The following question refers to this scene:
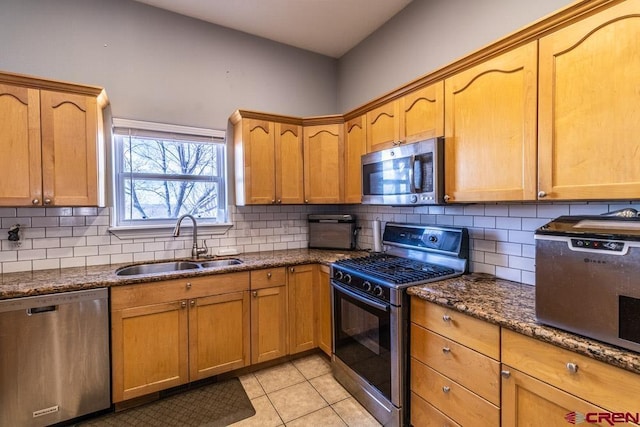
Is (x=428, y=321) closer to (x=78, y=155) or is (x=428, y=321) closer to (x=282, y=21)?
(x=78, y=155)

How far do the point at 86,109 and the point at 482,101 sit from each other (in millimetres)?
2596

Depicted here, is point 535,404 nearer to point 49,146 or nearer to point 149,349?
point 149,349

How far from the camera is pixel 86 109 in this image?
83.6 inches

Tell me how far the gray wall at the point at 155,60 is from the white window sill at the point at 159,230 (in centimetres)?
95

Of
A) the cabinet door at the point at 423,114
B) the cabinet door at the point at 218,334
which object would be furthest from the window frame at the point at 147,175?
the cabinet door at the point at 423,114

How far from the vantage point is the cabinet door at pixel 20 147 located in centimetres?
191

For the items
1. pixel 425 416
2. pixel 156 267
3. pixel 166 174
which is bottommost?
pixel 425 416

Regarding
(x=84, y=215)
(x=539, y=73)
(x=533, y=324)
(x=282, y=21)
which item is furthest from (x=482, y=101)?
(x=84, y=215)

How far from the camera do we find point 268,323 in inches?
99.7

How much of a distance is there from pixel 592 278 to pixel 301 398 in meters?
1.92

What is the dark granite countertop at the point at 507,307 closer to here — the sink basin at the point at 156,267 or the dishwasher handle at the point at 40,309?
the sink basin at the point at 156,267

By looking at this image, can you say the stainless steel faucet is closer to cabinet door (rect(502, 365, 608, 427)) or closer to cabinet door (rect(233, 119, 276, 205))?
cabinet door (rect(233, 119, 276, 205))

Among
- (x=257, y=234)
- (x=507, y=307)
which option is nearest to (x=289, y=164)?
(x=257, y=234)

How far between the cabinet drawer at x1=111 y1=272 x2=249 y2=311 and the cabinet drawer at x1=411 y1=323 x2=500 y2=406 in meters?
1.37
